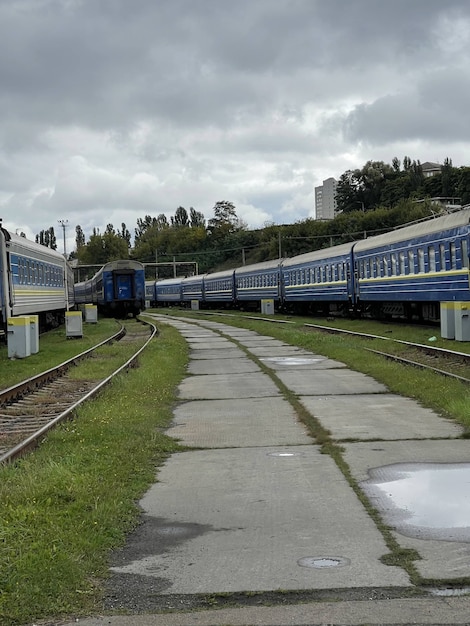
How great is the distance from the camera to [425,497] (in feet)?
22.4

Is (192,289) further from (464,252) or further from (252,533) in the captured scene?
(252,533)

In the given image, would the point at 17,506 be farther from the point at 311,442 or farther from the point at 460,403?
the point at 460,403

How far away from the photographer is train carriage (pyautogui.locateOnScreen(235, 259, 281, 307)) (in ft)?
180

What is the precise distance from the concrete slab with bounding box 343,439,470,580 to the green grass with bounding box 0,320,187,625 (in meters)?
1.94

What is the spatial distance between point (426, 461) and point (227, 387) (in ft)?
25.8

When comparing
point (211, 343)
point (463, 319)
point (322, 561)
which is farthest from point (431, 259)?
point (322, 561)

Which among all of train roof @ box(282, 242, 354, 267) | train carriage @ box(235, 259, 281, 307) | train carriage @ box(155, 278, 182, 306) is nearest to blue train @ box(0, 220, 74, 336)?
train roof @ box(282, 242, 354, 267)

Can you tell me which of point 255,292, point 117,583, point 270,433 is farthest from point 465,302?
point 255,292

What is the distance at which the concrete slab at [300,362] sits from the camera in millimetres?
19734

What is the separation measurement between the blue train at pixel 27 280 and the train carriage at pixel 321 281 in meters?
13.1

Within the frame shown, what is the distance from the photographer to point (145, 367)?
1958cm

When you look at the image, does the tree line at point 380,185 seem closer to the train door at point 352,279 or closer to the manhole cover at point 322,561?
the train door at point 352,279

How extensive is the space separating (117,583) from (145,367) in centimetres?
1466

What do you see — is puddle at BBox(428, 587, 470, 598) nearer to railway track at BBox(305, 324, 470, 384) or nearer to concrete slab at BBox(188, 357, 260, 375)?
railway track at BBox(305, 324, 470, 384)
